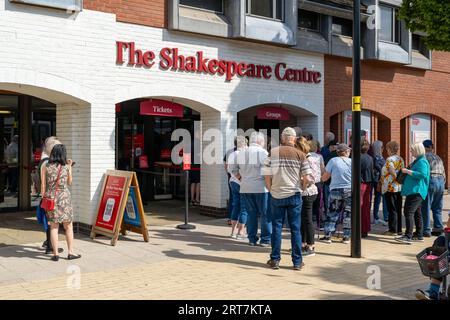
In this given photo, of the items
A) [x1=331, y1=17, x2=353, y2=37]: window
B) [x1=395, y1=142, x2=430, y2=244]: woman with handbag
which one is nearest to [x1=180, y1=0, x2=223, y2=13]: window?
[x1=331, y1=17, x2=353, y2=37]: window

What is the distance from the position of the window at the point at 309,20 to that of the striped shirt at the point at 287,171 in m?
7.10

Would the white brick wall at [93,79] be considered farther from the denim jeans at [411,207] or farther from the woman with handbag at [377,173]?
the denim jeans at [411,207]

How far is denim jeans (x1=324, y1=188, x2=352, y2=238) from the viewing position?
8.82 metres

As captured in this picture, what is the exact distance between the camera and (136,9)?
999cm

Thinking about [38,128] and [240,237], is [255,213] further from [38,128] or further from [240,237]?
[38,128]

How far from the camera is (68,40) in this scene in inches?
352

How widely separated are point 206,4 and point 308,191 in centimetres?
558

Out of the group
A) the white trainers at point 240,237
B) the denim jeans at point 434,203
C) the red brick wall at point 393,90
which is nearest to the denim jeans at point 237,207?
the white trainers at point 240,237

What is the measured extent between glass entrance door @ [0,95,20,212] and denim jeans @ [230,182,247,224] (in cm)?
545

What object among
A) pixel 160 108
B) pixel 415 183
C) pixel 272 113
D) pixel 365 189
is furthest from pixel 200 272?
pixel 272 113

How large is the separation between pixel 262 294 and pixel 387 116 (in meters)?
11.0

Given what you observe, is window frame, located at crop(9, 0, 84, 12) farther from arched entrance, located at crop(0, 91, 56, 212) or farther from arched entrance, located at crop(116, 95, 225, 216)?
arched entrance, located at crop(116, 95, 225, 216)

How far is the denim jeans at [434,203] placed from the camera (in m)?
9.70

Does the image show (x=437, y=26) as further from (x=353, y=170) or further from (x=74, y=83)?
(x=74, y=83)
